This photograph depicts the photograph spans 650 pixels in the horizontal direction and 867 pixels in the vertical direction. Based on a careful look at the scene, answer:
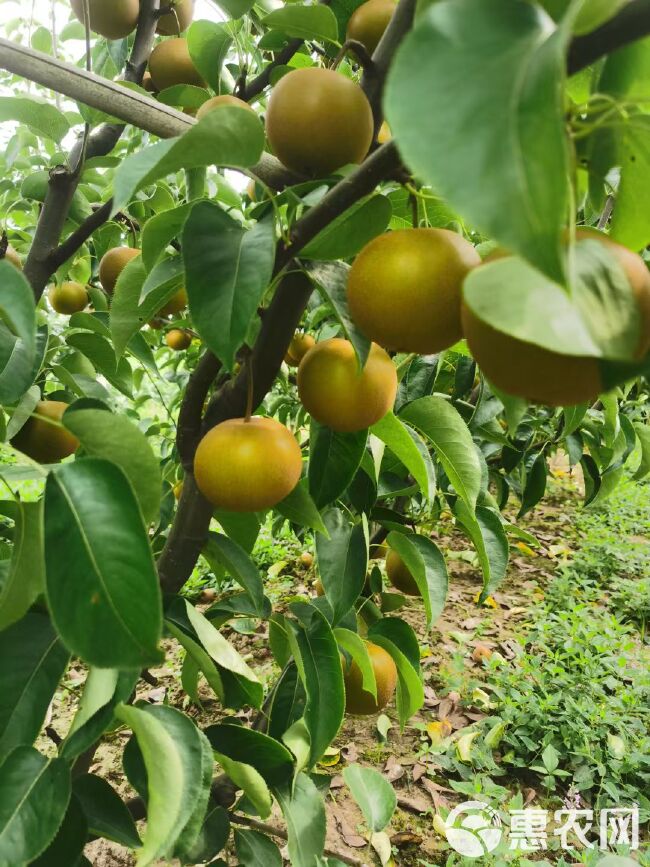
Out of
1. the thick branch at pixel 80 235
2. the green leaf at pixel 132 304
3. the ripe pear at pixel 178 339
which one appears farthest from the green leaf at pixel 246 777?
the ripe pear at pixel 178 339

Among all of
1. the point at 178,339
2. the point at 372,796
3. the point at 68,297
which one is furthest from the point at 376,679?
the point at 178,339

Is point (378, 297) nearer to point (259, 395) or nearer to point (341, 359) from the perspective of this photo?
point (341, 359)

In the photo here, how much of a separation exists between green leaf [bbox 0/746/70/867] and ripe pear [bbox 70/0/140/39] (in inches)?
41.4

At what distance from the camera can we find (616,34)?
1.17ft

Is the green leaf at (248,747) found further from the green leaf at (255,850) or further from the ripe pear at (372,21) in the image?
the ripe pear at (372,21)

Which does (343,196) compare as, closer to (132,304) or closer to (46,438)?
(132,304)

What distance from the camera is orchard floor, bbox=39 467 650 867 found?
5.70ft

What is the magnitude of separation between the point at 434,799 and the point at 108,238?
1778 millimetres

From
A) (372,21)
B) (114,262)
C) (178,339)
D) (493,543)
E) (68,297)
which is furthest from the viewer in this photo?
(178,339)

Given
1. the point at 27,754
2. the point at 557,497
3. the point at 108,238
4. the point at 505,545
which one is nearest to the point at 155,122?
the point at 27,754

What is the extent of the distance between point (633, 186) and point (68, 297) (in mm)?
1460

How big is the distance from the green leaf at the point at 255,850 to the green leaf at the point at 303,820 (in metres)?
0.13

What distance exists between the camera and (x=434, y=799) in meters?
1.86

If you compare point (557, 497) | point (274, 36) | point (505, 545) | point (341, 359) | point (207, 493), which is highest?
point (274, 36)
